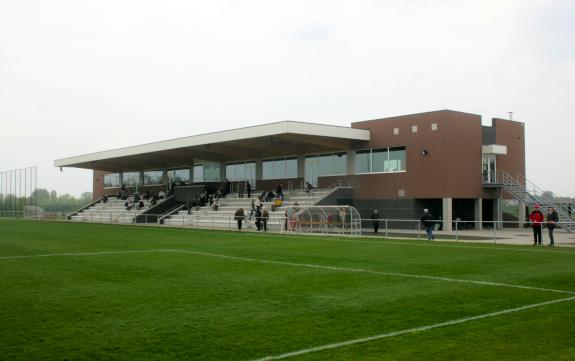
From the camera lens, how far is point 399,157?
38312mm

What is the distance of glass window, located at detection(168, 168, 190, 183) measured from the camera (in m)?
57.5

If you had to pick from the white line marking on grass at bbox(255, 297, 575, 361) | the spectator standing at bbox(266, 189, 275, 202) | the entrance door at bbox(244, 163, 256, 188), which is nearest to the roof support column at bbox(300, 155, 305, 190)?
the spectator standing at bbox(266, 189, 275, 202)

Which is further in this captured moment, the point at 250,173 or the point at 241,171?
the point at 241,171

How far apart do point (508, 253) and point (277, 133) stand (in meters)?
20.5

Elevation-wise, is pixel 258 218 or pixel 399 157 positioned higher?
pixel 399 157

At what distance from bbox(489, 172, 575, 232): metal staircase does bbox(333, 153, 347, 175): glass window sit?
34.3 feet

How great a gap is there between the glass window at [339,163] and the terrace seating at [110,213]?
1760cm

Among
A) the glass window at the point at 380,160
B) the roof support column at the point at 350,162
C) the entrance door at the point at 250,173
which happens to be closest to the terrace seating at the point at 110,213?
the entrance door at the point at 250,173

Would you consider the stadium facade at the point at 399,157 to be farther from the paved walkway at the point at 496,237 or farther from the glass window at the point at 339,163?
the paved walkway at the point at 496,237

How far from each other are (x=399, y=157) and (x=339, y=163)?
17.3 feet

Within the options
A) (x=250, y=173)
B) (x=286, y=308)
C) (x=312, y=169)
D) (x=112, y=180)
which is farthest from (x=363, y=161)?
(x=112, y=180)

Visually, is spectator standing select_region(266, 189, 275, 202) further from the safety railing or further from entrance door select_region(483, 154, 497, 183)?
entrance door select_region(483, 154, 497, 183)

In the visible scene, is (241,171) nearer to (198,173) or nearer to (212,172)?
(212,172)

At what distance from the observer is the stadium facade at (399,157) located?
36.2 m
